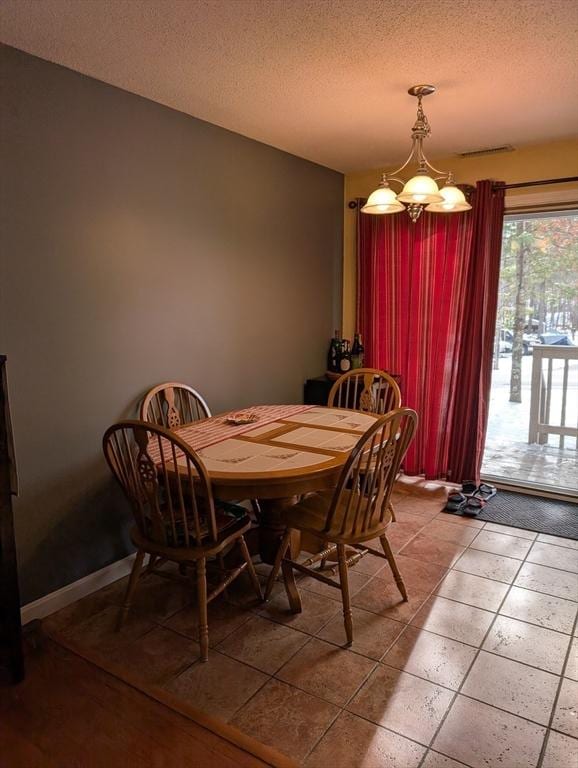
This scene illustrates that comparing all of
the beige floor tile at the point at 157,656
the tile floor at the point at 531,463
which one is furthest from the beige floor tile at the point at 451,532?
the beige floor tile at the point at 157,656

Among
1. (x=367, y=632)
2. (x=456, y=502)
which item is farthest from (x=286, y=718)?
(x=456, y=502)

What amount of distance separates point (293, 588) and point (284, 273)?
7.20 ft

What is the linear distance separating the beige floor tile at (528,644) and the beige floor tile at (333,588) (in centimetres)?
64

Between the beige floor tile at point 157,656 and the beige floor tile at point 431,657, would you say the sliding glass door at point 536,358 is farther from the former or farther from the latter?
the beige floor tile at point 157,656

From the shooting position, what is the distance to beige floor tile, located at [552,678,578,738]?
5.70 ft

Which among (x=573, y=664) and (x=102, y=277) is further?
(x=102, y=277)

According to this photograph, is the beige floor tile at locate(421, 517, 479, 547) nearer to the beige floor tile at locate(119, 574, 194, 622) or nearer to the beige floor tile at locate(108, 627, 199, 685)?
the beige floor tile at locate(119, 574, 194, 622)

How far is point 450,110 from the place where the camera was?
2855 mm

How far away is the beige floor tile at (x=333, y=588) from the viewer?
2.55 metres

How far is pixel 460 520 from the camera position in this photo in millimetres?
3404

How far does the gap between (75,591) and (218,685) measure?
3.09 feet

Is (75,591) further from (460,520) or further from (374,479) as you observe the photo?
(460,520)

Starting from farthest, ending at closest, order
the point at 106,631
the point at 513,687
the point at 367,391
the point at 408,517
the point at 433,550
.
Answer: the point at 408,517, the point at 367,391, the point at 433,550, the point at 106,631, the point at 513,687

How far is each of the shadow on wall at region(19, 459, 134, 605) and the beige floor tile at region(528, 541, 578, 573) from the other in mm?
2202
